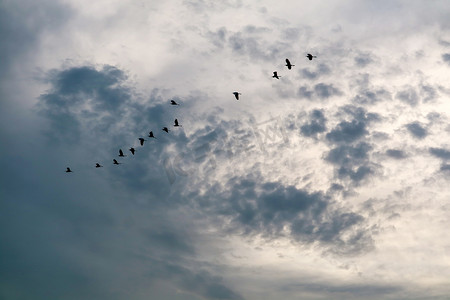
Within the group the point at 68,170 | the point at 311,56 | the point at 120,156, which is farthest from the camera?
the point at 68,170

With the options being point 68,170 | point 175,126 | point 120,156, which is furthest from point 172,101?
point 68,170

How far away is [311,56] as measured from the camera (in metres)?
73.1

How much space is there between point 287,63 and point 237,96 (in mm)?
13419

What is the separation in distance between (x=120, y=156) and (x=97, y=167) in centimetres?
912

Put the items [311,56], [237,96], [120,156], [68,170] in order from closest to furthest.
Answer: [311,56] < [237,96] < [120,156] < [68,170]

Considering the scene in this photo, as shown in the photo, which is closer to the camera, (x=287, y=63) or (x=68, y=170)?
(x=287, y=63)

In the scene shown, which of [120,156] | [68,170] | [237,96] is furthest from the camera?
[68,170]

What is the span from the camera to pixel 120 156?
324 feet

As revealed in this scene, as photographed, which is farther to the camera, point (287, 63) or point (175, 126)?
point (175, 126)

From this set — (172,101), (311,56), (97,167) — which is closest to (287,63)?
(311,56)

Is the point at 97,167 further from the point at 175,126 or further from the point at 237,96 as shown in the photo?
the point at 237,96

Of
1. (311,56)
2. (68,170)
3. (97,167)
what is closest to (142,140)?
(97,167)

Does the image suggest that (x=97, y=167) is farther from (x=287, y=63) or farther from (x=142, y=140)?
(x=287, y=63)

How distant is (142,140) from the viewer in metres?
89.2
